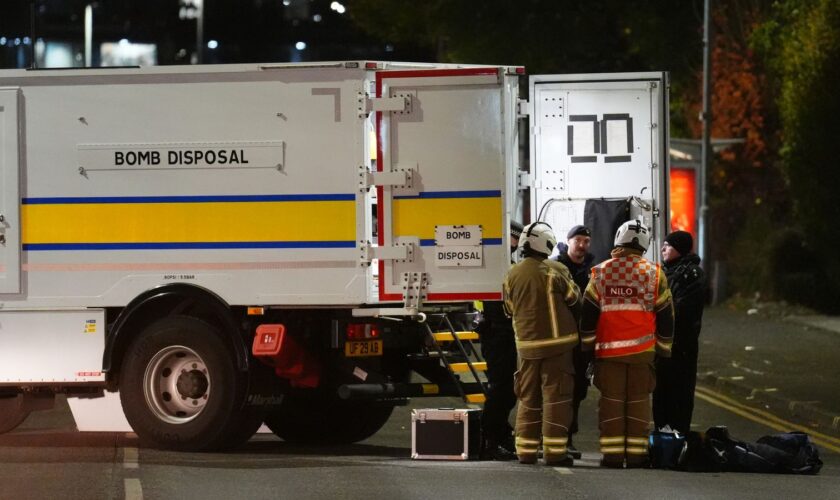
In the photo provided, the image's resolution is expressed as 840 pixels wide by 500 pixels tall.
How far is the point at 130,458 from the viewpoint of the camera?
12.4 metres

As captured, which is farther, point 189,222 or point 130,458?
point 189,222

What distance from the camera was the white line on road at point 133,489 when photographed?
10.5 m

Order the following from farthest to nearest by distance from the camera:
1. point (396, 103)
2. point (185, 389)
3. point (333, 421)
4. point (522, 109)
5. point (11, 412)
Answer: point (11, 412) → point (333, 421) → point (522, 109) → point (185, 389) → point (396, 103)

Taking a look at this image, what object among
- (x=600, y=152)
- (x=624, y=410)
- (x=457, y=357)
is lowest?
(x=624, y=410)

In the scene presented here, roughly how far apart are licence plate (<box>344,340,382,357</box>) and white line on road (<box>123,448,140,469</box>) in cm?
173

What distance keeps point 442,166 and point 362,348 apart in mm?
1519

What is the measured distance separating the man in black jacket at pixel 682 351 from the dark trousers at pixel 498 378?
1.15m

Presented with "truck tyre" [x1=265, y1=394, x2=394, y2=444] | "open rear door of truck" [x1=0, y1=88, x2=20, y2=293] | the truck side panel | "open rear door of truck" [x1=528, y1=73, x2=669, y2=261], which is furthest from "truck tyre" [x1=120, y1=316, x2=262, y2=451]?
"open rear door of truck" [x1=528, y1=73, x2=669, y2=261]

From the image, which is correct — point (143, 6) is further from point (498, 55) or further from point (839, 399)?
point (839, 399)

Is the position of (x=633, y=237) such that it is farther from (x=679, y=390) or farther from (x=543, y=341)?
(x=679, y=390)

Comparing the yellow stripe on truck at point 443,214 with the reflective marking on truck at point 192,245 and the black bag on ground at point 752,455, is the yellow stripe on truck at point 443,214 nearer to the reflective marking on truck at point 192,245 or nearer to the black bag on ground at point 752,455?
the reflective marking on truck at point 192,245

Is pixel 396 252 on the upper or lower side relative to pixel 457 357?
upper

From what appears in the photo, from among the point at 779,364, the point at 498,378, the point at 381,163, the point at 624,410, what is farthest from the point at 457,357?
the point at 779,364

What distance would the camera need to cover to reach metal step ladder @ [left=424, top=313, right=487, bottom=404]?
41.2ft
